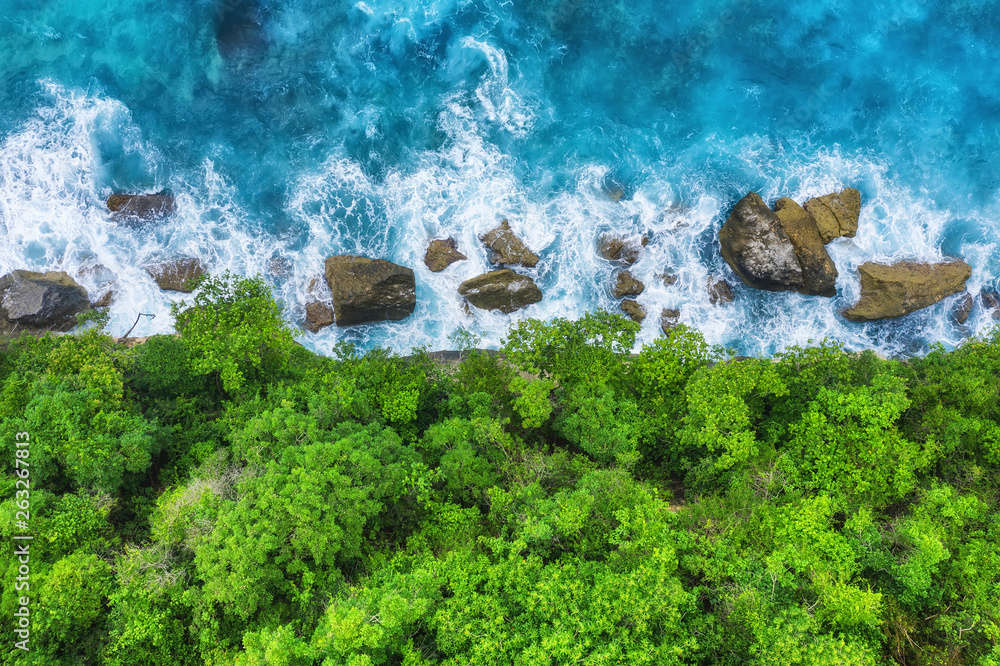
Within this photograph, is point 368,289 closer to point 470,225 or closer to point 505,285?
point 470,225

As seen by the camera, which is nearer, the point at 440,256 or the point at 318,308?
the point at 318,308

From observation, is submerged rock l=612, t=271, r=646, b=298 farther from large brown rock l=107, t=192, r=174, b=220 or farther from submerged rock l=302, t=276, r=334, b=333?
large brown rock l=107, t=192, r=174, b=220

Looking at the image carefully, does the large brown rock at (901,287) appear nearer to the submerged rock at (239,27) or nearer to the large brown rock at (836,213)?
the large brown rock at (836,213)

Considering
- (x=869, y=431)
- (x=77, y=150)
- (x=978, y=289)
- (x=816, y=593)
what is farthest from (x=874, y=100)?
(x=77, y=150)

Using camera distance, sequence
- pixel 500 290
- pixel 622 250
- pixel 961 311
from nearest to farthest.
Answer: pixel 500 290 → pixel 961 311 → pixel 622 250

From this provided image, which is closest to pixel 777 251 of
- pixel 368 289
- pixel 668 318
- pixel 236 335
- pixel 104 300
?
pixel 668 318

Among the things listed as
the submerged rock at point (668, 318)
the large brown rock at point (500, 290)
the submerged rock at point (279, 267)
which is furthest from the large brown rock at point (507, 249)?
the submerged rock at point (279, 267)
